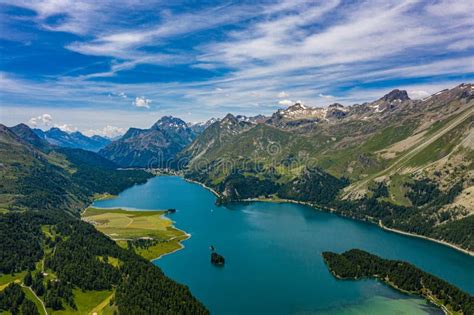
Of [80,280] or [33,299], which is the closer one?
[33,299]

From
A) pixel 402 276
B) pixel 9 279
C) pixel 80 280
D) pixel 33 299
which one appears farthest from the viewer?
pixel 402 276

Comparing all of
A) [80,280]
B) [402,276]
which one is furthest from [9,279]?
[402,276]

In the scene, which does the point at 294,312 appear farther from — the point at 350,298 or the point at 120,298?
the point at 120,298

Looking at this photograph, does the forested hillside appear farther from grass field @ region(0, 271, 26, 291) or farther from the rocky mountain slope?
grass field @ region(0, 271, 26, 291)

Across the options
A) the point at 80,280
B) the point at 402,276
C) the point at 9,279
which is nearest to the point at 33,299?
the point at 80,280

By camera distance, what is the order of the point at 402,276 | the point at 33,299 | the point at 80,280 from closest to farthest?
1. the point at 33,299
2. the point at 80,280
3. the point at 402,276

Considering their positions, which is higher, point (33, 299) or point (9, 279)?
point (9, 279)

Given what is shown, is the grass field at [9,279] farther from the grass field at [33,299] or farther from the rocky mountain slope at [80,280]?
the grass field at [33,299]

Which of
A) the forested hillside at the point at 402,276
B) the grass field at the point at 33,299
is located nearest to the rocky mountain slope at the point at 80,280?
the grass field at the point at 33,299

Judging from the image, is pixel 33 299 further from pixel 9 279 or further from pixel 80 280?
pixel 9 279

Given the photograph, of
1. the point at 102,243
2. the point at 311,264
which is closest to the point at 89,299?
the point at 102,243

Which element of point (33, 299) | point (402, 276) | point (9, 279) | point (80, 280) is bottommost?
point (33, 299)
